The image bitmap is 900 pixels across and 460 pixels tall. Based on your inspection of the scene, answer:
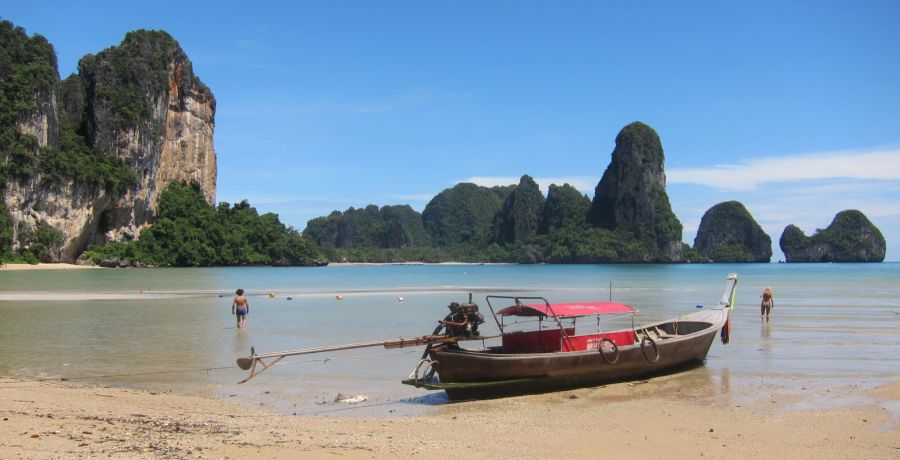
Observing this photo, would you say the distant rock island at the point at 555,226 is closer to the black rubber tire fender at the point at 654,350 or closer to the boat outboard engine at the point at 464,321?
the black rubber tire fender at the point at 654,350

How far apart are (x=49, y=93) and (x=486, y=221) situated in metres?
126

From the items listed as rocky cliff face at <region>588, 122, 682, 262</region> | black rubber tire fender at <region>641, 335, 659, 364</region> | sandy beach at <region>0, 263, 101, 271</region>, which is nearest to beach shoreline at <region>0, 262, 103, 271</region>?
sandy beach at <region>0, 263, 101, 271</region>

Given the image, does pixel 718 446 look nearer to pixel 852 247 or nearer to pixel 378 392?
pixel 378 392

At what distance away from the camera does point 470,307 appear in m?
10.1

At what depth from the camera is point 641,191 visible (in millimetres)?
120375

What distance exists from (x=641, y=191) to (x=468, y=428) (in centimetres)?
11724

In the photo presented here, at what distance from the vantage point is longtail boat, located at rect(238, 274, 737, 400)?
9695 mm

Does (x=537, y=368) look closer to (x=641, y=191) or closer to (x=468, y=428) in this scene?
(x=468, y=428)

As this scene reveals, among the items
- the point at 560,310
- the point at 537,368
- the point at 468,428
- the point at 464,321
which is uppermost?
the point at 560,310

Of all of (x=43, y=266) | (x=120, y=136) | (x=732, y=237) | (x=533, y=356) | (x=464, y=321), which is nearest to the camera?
(x=533, y=356)

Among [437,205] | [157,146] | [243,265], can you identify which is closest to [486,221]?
[437,205]

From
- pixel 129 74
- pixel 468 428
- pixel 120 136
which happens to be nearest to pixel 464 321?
pixel 468 428

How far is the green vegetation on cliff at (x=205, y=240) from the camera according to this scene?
7174 cm

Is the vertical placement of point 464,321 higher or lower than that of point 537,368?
higher
